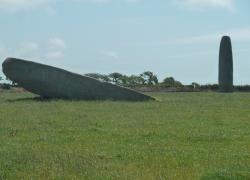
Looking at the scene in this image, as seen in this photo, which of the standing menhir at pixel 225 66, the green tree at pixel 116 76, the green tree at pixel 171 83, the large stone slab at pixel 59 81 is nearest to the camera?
the large stone slab at pixel 59 81

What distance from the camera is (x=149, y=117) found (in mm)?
18734

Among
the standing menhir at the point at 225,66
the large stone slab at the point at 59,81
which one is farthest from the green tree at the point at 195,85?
the large stone slab at the point at 59,81

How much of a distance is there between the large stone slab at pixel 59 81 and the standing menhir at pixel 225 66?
55.9 feet

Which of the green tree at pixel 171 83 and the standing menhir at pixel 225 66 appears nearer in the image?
the standing menhir at pixel 225 66

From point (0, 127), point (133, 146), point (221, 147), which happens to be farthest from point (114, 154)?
point (0, 127)

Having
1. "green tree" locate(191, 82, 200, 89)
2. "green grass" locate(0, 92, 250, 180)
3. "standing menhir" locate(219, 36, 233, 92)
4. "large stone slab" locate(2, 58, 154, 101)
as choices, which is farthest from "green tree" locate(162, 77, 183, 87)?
"green grass" locate(0, 92, 250, 180)

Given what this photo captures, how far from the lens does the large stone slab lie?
100 ft

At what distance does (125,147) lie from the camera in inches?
453

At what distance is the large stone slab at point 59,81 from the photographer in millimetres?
30547

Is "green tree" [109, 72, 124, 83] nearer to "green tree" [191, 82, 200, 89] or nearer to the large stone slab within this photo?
"green tree" [191, 82, 200, 89]

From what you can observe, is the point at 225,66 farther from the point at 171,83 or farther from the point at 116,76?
the point at 116,76

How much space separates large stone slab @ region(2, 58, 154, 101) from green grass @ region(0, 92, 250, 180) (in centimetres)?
1158

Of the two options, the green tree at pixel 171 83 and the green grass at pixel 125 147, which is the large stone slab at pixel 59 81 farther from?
the green tree at pixel 171 83

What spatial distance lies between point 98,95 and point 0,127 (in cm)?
1554
